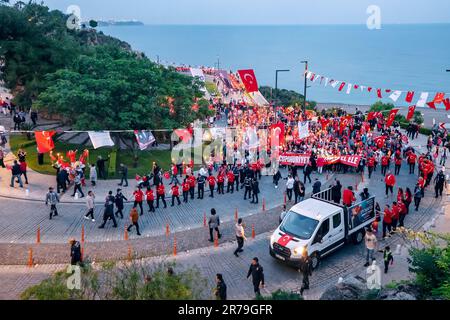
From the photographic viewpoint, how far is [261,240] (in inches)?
750

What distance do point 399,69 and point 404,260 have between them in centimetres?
12973

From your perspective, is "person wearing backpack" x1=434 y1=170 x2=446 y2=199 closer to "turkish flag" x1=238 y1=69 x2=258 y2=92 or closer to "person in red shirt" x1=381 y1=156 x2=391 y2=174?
"person in red shirt" x1=381 y1=156 x2=391 y2=174

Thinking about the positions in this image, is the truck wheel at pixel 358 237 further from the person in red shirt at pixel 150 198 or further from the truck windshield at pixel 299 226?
the person in red shirt at pixel 150 198

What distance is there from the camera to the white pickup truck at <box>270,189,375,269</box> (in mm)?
16203

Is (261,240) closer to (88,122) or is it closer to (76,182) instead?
(76,182)

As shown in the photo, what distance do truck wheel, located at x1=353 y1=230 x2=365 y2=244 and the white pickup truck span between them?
0.48 ft

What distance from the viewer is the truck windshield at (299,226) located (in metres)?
16.4

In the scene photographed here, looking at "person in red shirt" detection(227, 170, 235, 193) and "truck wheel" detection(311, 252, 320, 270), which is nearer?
"truck wheel" detection(311, 252, 320, 270)

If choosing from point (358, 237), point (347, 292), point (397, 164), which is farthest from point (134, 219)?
point (397, 164)

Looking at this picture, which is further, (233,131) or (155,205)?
(233,131)

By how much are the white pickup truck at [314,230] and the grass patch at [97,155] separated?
41.2ft

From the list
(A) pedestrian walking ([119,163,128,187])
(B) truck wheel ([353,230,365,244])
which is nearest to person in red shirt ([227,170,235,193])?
(A) pedestrian walking ([119,163,128,187])

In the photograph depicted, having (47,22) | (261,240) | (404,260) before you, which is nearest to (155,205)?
(261,240)
